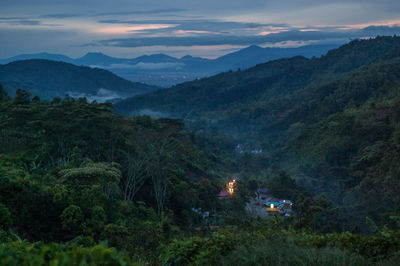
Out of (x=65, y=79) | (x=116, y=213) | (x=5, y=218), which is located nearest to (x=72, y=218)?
(x=5, y=218)

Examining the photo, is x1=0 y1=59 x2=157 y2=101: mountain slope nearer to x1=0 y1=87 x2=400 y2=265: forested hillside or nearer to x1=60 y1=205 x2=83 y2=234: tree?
x1=0 y1=87 x2=400 y2=265: forested hillside

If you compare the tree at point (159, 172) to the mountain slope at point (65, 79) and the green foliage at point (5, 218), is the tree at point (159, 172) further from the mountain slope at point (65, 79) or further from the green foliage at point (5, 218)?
the mountain slope at point (65, 79)

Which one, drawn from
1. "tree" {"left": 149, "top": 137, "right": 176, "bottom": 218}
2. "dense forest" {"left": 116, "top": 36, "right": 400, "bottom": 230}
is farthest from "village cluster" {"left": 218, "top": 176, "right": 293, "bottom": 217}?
"tree" {"left": 149, "top": 137, "right": 176, "bottom": 218}

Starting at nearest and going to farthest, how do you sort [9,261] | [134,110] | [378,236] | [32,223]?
1. [9,261]
2. [378,236]
3. [32,223]
4. [134,110]

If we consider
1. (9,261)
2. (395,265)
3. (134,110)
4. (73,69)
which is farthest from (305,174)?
(73,69)

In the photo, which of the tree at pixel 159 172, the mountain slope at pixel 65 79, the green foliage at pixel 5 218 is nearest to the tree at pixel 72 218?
the green foliage at pixel 5 218

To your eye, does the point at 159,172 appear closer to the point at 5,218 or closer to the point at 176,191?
the point at 176,191

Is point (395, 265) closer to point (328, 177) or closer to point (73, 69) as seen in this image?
point (328, 177)

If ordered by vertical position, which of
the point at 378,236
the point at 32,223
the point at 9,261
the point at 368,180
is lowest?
the point at 368,180
